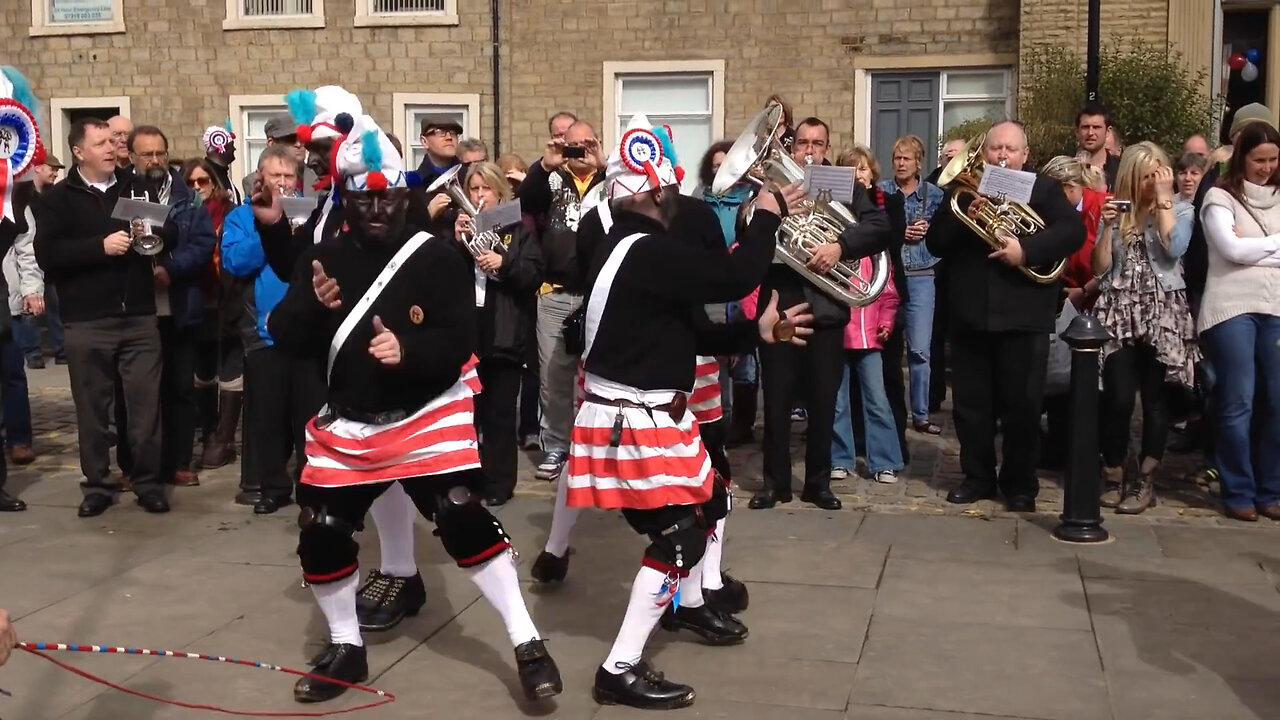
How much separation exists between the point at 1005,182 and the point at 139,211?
177 inches

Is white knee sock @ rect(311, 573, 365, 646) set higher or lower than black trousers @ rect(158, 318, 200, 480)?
lower

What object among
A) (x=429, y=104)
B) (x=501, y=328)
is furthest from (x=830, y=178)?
(x=429, y=104)

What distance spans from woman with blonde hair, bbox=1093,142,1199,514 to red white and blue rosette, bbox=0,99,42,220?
539 cm

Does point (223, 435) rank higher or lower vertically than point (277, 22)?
lower

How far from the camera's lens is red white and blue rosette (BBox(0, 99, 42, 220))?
7.08 m

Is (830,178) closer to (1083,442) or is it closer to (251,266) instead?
(1083,442)

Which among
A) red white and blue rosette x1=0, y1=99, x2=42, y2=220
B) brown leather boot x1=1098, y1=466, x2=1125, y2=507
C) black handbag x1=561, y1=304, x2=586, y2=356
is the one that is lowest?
brown leather boot x1=1098, y1=466, x2=1125, y2=507

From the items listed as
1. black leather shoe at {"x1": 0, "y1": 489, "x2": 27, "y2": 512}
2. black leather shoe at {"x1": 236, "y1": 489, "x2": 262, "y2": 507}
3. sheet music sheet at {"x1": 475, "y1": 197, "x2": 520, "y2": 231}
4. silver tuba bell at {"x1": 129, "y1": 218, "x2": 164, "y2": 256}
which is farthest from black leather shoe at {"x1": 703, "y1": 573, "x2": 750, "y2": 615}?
black leather shoe at {"x1": 0, "y1": 489, "x2": 27, "y2": 512}

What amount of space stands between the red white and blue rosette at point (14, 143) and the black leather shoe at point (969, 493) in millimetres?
5034

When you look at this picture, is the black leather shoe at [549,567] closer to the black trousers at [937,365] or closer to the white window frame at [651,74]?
the black trousers at [937,365]

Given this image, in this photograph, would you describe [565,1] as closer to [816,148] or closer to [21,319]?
[21,319]

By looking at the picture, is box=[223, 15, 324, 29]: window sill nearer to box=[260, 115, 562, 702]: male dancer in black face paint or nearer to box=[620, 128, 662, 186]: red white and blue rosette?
box=[260, 115, 562, 702]: male dancer in black face paint

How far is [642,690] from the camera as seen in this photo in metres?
4.92

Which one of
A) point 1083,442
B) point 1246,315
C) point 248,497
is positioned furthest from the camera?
point 248,497
